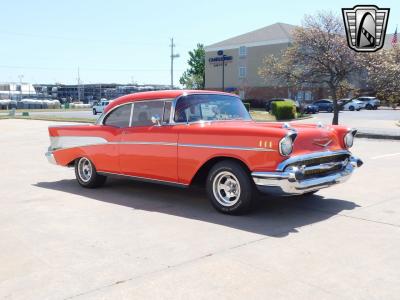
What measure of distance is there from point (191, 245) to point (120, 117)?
10.7 ft

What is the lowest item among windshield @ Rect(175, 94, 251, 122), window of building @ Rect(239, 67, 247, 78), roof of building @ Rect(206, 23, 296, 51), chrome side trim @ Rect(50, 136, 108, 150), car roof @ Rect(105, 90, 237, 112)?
chrome side trim @ Rect(50, 136, 108, 150)

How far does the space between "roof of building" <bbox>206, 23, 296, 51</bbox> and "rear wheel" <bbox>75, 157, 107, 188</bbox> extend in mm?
50924

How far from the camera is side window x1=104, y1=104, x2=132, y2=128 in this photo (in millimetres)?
7238

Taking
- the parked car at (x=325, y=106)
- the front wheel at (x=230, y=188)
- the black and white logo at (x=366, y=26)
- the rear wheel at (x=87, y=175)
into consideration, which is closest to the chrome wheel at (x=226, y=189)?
the front wheel at (x=230, y=188)

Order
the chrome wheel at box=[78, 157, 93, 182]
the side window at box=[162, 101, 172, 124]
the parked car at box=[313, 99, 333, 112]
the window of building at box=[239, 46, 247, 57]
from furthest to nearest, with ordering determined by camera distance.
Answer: the window of building at box=[239, 46, 247, 57] < the parked car at box=[313, 99, 333, 112] < the chrome wheel at box=[78, 157, 93, 182] < the side window at box=[162, 101, 172, 124]

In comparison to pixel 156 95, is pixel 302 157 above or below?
below

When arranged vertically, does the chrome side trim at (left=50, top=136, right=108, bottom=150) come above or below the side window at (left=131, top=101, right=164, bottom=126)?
below

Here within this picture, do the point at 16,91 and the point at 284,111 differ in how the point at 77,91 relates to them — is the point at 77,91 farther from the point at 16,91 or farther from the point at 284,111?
the point at 284,111

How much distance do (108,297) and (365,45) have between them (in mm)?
20396

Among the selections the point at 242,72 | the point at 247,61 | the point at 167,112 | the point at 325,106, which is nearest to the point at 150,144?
the point at 167,112

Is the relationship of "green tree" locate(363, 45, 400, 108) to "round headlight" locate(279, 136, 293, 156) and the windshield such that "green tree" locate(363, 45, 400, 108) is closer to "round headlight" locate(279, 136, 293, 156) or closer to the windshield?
the windshield

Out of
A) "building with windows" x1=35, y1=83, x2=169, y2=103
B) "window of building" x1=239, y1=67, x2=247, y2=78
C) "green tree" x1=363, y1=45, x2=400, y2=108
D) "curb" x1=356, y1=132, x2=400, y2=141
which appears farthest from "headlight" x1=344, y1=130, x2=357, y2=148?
"building with windows" x1=35, y1=83, x2=169, y2=103

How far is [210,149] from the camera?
591 centimetres

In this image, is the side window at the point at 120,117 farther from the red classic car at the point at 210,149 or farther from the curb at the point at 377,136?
the curb at the point at 377,136
